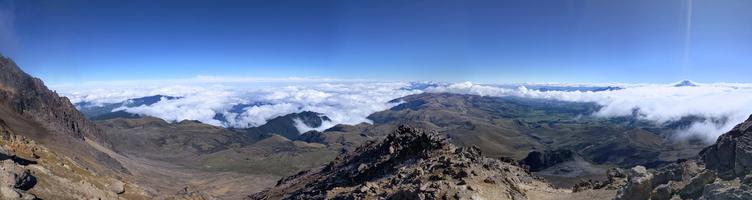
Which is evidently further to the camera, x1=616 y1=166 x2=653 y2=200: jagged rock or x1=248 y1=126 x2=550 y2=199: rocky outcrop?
x1=248 y1=126 x2=550 y2=199: rocky outcrop

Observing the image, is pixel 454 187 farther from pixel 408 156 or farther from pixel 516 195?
pixel 408 156

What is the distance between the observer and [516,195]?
5359cm

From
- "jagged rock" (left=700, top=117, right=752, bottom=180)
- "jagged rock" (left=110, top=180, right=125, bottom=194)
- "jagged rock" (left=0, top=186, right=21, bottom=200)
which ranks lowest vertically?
"jagged rock" (left=110, top=180, right=125, bottom=194)

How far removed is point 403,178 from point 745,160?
37.3 m

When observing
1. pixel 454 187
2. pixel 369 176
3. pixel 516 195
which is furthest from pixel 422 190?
pixel 369 176

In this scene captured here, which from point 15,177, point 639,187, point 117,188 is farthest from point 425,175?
point 117,188

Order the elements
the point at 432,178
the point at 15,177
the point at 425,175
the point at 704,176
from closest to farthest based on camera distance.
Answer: the point at 704,176 → the point at 15,177 → the point at 432,178 → the point at 425,175

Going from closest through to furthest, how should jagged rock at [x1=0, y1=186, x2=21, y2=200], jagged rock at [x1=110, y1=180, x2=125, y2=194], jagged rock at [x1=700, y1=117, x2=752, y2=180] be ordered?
jagged rock at [x1=700, y1=117, x2=752, y2=180] → jagged rock at [x1=0, y1=186, x2=21, y2=200] → jagged rock at [x1=110, y1=180, x2=125, y2=194]

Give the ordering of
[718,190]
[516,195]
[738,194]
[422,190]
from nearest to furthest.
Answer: [738,194]
[718,190]
[422,190]
[516,195]

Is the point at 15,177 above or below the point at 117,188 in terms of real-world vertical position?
above

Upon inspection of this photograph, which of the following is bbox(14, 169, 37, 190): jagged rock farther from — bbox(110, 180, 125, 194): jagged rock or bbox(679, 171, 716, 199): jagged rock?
bbox(679, 171, 716, 199): jagged rock

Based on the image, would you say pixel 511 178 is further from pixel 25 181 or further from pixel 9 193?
pixel 25 181

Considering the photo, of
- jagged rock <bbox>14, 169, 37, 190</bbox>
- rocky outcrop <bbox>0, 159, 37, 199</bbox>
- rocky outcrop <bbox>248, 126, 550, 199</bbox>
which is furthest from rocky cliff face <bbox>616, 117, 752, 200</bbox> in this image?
jagged rock <bbox>14, 169, 37, 190</bbox>

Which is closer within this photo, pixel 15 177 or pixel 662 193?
pixel 662 193
